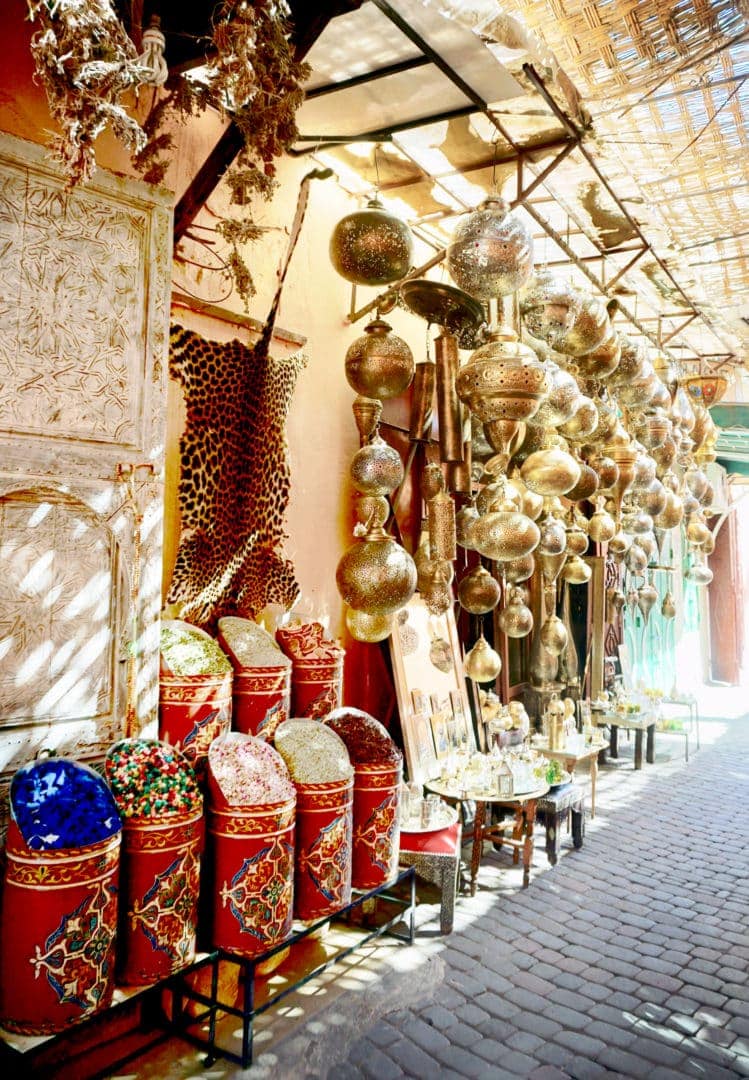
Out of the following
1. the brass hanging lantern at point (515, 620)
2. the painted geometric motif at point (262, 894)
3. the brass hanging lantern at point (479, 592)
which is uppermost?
the brass hanging lantern at point (479, 592)

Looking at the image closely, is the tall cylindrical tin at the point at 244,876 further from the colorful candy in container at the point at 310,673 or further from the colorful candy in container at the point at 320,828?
the colorful candy in container at the point at 310,673

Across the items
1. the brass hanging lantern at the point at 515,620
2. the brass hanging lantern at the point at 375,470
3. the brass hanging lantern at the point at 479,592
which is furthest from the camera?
the brass hanging lantern at the point at 515,620

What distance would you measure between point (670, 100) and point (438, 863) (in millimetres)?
3722

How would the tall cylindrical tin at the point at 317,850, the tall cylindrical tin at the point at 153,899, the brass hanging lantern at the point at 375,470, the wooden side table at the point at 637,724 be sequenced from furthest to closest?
the wooden side table at the point at 637,724
the brass hanging lantern at the point at 375,470
the tall cylindrical tin at the point at 317,850
the tall cylindrical tin at the point at 153,899

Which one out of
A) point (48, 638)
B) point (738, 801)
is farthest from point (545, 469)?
point (738, 801)

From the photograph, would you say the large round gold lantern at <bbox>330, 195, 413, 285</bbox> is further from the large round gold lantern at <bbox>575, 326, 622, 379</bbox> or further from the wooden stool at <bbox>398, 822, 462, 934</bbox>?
the wooden stool at <bbox>398, 822, 462, 934</bbox>

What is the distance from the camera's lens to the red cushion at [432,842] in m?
3.50

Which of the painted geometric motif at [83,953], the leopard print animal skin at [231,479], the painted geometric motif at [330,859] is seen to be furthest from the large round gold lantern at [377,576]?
the painted geometric motif at [83,953]

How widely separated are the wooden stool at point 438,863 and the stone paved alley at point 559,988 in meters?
0.13

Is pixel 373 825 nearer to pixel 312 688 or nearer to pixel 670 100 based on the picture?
pixel 312 688

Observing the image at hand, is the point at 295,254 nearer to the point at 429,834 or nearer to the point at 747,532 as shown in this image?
the point at 429,834

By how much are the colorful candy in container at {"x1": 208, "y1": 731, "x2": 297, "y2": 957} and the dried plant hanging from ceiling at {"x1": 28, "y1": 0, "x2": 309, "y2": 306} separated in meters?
1.84

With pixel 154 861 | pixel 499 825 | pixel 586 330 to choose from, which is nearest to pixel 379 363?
pixel 586 330

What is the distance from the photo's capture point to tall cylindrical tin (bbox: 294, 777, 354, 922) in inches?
102
